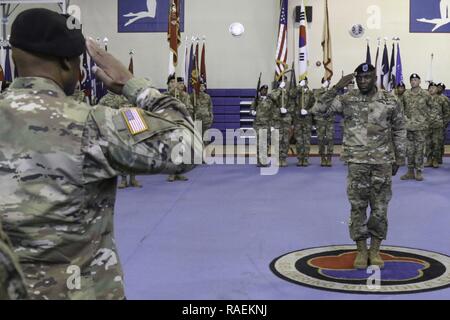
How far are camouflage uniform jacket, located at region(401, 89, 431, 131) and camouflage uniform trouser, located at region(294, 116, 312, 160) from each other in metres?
2.05

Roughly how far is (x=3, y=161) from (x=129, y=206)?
6.06 meters

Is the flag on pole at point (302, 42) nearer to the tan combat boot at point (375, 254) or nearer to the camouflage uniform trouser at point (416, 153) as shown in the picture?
the camouflage uniform trouser at point (416, 153)

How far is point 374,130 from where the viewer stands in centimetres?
472

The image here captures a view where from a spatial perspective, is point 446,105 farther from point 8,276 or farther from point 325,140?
point 8,276

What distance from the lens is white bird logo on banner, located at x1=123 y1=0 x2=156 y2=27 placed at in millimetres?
15820

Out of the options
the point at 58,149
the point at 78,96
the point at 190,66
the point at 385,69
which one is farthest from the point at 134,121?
the point at 385,69

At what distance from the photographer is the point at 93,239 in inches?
60.1

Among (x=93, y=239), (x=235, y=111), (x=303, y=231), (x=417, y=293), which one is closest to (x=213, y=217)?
(x=303, y=231)

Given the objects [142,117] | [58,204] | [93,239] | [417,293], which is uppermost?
[142,117]

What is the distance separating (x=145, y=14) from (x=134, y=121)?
49.9 feet

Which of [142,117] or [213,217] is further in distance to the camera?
[213,217]

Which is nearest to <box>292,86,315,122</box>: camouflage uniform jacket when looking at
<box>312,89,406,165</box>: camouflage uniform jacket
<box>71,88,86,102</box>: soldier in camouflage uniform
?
<box>71,88,86,102</box>: soldier in camouflage uniform

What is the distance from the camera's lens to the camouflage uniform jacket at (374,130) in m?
4.69

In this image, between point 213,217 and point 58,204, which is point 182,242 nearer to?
point 213,217
